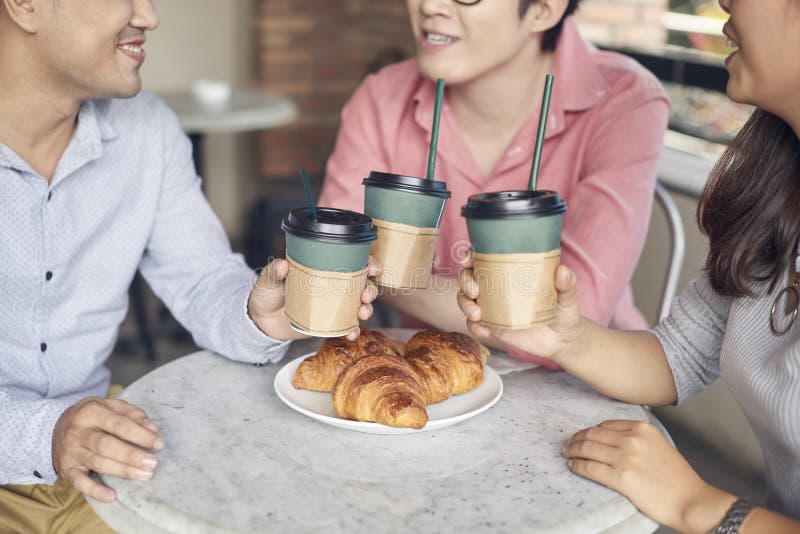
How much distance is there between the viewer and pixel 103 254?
1806 millimetres

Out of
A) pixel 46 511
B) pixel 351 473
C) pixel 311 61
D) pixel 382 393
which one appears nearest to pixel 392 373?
pixel 382 393

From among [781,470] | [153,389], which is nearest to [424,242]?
[153,389]

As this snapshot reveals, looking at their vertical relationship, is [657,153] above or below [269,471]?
above

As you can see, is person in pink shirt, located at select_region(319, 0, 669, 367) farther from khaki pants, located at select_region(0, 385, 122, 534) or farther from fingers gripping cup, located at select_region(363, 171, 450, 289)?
khaki pants, located at select_region(0, 385, 122, 534)

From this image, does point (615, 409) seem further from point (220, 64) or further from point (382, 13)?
point (220, 64)

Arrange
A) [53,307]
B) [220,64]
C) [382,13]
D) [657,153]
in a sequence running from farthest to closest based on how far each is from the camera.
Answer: [220,64] < [382,13] < [657,153] < [53,307]

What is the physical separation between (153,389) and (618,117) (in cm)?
113

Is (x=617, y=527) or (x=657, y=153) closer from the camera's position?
(x=617, y=527)

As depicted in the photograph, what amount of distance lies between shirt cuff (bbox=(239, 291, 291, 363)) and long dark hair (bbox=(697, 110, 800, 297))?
750mm

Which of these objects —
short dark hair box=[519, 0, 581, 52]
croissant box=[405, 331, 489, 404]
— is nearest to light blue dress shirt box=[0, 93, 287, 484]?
croissant box=[405, 331, 489, 404]

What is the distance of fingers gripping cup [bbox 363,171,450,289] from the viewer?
1.35m

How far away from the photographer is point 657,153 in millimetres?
1931

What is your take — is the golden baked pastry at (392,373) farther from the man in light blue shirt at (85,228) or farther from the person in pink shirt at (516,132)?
the person in pink shirt at (516,132)

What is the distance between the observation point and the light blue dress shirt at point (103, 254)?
1682mm
